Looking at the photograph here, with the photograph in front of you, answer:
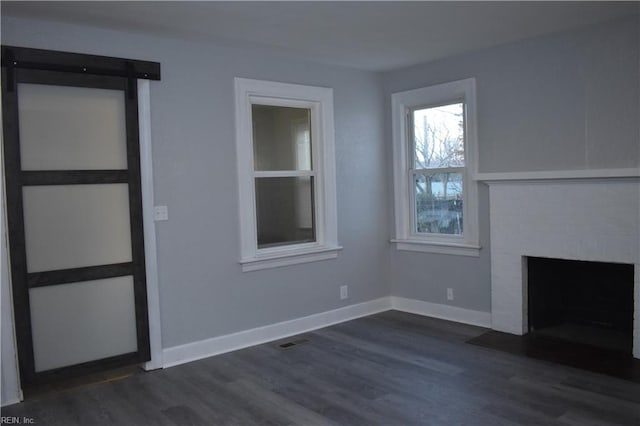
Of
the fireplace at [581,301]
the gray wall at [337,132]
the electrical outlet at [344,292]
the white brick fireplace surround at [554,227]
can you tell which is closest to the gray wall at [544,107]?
the gray wall at [337,132]

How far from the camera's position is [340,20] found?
11.9 ft

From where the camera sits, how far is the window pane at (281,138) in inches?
182

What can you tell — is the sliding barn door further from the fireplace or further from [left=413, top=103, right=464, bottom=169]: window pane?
the fireplace

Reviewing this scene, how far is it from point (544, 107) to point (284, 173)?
2.21 metres

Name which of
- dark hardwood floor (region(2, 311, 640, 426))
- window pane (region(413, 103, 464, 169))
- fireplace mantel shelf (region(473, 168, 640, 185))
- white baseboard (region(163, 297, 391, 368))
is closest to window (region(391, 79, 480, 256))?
window pane (region(413, 103, 464, 169))

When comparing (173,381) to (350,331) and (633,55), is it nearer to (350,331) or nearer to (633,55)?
(350,331)

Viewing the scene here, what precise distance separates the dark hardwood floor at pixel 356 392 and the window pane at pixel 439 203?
1.20 meters

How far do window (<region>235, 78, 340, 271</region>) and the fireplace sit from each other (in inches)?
71.8

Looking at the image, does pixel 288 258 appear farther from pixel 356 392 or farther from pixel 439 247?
pixel 356 392

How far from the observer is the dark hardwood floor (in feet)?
9.98

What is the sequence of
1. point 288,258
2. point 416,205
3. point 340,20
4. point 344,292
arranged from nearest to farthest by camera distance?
point 340,20 < point 288,258 < point 344,292 < point 416,205

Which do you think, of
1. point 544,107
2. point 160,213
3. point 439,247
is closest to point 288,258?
point 160,213

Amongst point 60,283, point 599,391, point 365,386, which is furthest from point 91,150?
point 599,391

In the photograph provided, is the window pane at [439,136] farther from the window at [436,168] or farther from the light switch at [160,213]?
the light switch at [160,213]
